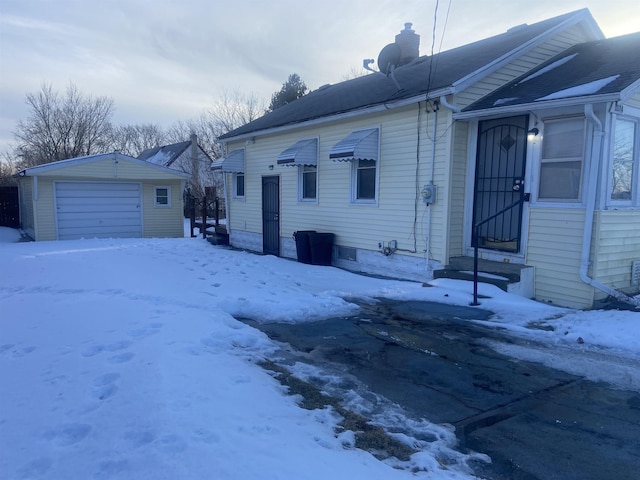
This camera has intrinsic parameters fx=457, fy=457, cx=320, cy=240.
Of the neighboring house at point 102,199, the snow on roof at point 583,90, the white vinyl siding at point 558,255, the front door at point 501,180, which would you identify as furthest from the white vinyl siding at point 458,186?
the neighboring house at point 102,199

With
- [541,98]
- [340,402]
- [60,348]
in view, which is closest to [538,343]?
[340,402]

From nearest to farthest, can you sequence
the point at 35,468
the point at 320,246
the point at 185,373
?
the point at 35,468 < the point at 185,373 < the point at 320,246

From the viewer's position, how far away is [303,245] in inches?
458

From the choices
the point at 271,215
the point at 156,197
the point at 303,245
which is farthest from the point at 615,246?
the point at 156,197

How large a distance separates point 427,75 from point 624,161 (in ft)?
13.9

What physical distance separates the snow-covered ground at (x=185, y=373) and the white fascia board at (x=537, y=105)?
9.43 ft

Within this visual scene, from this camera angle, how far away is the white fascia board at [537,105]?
6195 millimetres

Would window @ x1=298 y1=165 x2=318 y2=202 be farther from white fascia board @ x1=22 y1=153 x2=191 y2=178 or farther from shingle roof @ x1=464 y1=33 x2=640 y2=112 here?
white fascia board @ x1=22 y1=153 x2=191 y2=178

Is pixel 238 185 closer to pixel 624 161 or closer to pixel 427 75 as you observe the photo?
pixel 427 75

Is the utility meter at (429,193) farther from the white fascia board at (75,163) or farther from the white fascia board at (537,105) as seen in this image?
the white fascia board at (75,163)

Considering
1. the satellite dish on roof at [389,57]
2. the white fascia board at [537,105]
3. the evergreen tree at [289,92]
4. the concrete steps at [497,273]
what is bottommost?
the concrete steps at [497,273]

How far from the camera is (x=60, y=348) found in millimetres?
4621

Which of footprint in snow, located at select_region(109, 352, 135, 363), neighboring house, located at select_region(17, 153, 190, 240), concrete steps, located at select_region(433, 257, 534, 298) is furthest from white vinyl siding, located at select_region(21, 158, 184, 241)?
footprint in snow, located at select_region(109, 352, 135, 363)

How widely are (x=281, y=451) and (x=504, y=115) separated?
6.99 metres
